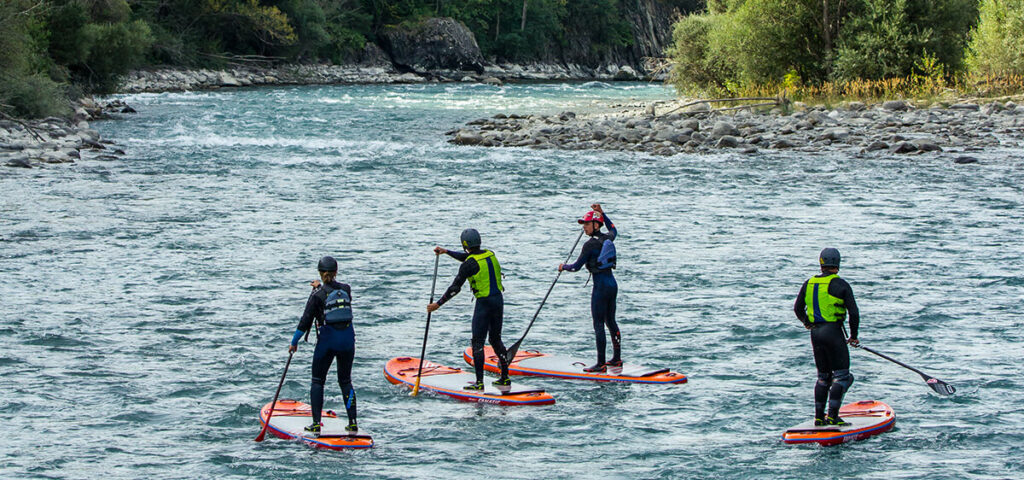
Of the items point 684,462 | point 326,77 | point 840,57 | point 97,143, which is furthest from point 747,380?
point 326,77

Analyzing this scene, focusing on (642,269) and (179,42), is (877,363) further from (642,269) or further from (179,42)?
(179,42)

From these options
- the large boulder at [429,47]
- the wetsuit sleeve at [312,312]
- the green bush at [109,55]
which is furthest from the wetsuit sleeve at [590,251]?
Result: the large boulder at [429,47]

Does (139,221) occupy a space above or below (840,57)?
below

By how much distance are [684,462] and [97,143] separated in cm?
3407

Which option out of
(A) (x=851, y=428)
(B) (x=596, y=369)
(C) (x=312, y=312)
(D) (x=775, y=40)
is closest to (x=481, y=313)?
(B) (x=596, y=369)

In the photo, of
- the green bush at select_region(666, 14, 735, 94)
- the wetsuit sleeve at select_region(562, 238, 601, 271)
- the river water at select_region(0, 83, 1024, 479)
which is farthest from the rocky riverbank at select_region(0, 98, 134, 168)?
the green bush at select_region(666, 14, 735, 94)

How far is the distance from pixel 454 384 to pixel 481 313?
3.68 ft

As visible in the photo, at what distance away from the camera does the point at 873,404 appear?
13.1 metres

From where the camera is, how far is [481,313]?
543 inches

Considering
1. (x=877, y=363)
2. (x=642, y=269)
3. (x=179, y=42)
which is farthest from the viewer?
(x=179, y=42)

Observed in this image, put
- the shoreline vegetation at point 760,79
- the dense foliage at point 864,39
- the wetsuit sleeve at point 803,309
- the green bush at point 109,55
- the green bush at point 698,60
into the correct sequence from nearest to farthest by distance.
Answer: the wetsuit sleeve at point 803,309, the shoreline vegetation at point 760,79, the dense foliage at point 864,39, the green bush at point 698,60, the green bush at point 109,55

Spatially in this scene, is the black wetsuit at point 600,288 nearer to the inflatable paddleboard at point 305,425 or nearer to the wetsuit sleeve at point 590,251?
the wetsuit sleeve at point 590,251

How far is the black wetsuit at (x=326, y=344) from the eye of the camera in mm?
11688

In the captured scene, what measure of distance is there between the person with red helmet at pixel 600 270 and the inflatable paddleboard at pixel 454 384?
3.96 ft
